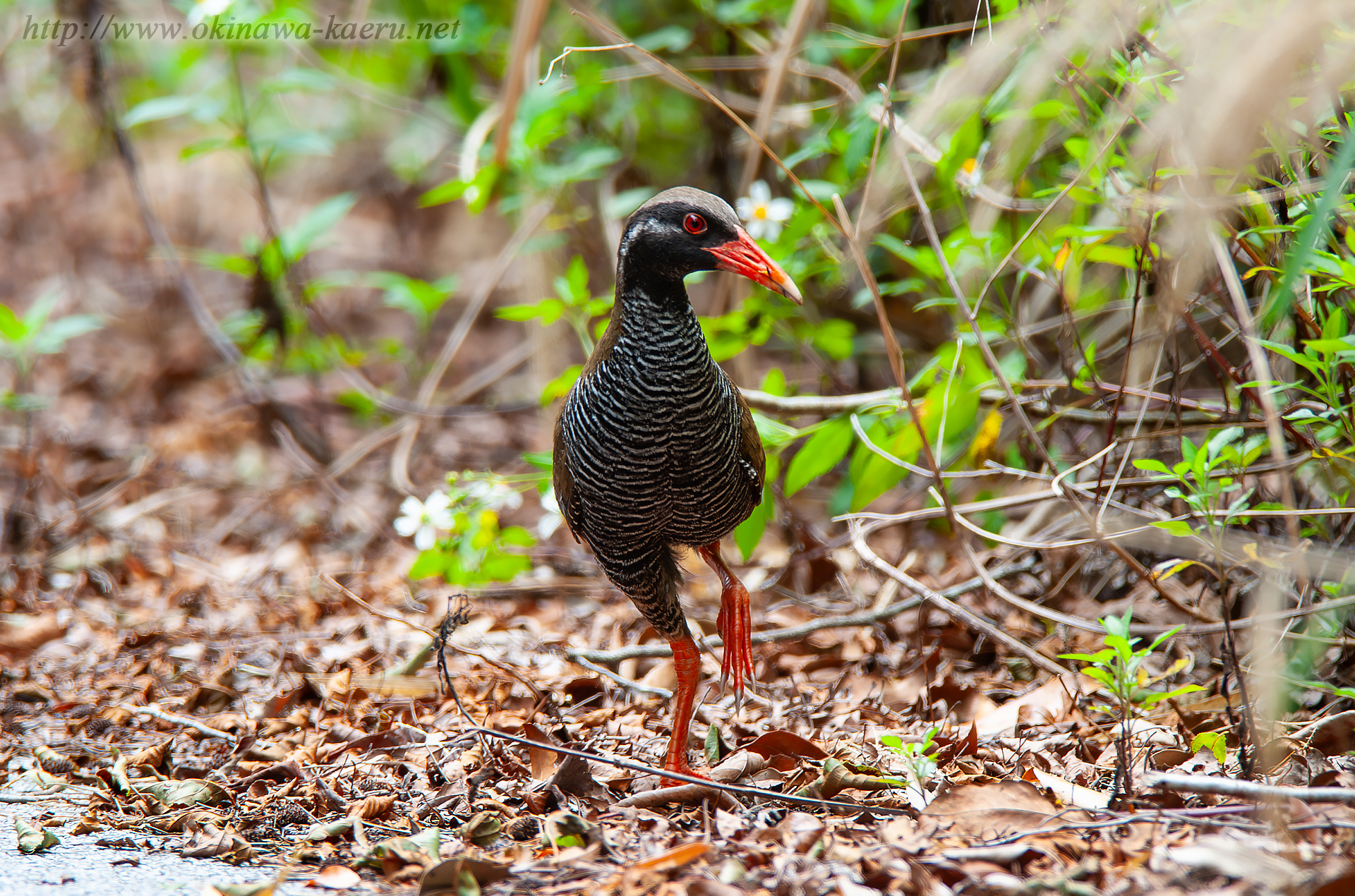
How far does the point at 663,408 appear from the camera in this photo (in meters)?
2.95

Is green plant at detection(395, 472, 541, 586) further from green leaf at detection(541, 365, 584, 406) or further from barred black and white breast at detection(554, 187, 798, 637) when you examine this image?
barred black and white breast at detection(554, 187, 798, 637)

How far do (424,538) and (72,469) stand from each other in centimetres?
349

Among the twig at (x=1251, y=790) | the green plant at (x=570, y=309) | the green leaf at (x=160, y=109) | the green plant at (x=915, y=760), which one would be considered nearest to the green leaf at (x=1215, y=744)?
the twig at (x=1251, y=790)

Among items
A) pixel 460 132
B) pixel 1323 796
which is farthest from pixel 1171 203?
pixel 460 132

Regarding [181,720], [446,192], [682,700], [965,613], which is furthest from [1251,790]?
[446,192]

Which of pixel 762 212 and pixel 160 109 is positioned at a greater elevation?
pixel 160 109

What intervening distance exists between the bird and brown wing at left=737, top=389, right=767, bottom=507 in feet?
0.03

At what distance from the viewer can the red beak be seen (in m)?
Answer: 3.00

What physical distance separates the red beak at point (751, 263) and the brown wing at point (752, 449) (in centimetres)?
45

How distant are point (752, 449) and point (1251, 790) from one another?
1726mm

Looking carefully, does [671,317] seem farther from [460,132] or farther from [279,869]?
[460,132]

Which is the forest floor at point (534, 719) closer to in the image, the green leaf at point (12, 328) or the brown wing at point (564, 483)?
the brown wing at point (564, 483)

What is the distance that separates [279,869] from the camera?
2.48 metres

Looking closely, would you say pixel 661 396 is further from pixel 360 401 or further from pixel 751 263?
pixel 360 401
